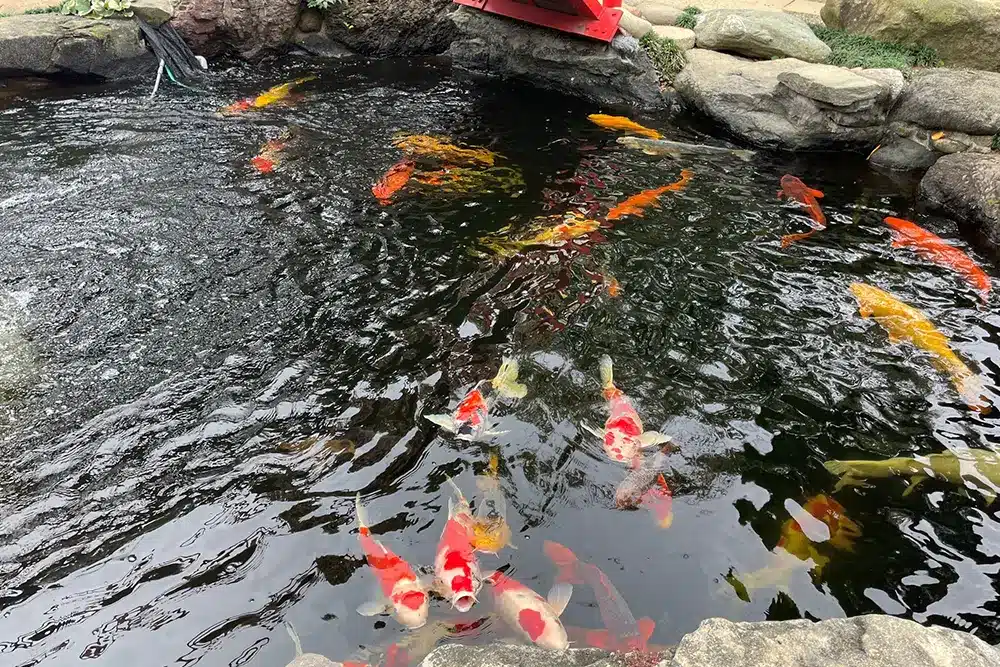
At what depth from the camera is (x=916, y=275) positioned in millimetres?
6656

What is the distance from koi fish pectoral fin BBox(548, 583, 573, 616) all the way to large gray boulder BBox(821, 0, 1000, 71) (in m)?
10.6

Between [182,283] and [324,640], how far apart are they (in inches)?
142

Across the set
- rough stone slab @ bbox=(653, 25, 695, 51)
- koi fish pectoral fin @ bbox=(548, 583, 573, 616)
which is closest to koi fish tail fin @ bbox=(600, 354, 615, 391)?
koi fish pectoral fin @ bbox=(548, 583, 573, 616)

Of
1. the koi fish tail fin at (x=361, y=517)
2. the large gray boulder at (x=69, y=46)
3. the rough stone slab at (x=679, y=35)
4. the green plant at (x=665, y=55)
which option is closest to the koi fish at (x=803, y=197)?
the green plant at (x=665, y=55)

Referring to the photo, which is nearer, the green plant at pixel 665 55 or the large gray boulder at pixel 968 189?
the large gray boulder at pixel 968 189

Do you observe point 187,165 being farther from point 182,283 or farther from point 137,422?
point 137,422

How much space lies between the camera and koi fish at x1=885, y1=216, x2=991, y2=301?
21.6ft

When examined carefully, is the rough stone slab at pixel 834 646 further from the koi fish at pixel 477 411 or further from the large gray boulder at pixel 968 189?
the large gray boulder at pixel 968 189

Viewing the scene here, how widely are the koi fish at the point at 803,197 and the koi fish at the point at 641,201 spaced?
112 centimetres

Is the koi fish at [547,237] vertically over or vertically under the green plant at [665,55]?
under

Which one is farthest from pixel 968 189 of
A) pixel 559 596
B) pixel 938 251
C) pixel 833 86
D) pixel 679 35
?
pixel 559 596

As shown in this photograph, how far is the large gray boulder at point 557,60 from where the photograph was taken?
11.0m

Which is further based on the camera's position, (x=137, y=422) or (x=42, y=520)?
(x=137, y=422)

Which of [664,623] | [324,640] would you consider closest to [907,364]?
[664,623]
